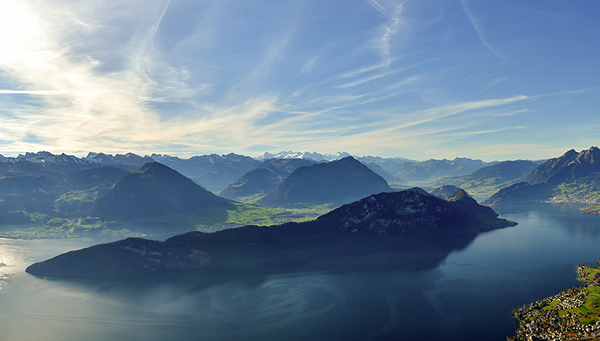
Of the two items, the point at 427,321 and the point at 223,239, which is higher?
the point at 223,239

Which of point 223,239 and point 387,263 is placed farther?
point 223,239

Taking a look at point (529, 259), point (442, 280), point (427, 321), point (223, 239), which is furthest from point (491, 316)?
point (223, 239)

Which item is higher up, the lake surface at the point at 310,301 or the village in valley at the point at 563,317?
the village in valley at the point at 563,317

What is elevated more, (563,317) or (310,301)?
(563,317)

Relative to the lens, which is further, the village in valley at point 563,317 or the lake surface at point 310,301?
the lake surface at point 310,301

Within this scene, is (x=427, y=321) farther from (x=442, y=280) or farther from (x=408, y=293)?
(x=442, y=280)
